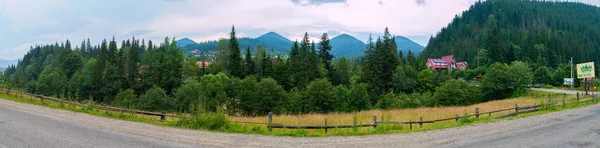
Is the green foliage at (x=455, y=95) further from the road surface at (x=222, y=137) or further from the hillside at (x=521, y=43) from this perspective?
the hillside at (x=521, y=43)

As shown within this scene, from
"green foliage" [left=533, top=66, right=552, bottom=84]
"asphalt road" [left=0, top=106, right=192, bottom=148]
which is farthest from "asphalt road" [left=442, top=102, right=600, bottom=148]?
"green foliage" [left=533, top=66, right=552, bottom=84]

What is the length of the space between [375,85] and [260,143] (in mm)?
54301

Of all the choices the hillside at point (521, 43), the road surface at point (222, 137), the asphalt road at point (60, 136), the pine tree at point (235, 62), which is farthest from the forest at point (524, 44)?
the asphalt road at point (60, 136)

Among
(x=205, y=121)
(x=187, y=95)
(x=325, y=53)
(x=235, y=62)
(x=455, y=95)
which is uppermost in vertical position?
(x=325, y=53)

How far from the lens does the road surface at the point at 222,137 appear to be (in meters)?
11.4

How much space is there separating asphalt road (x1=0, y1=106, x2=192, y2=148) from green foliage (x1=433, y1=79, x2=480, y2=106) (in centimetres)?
4836

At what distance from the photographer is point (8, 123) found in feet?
46.6

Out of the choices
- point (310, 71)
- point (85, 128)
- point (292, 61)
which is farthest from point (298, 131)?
point (292, 61)

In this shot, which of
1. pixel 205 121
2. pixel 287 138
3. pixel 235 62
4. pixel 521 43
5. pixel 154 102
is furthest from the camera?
pixel 521 43

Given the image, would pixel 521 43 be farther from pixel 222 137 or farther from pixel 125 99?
pixel 222 137

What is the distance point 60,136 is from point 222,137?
546 centimetres

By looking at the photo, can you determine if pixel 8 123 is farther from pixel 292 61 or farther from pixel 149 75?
pixel 149 75

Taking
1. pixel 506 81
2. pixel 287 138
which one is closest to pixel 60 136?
pixel 287 138

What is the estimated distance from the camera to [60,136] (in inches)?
468
